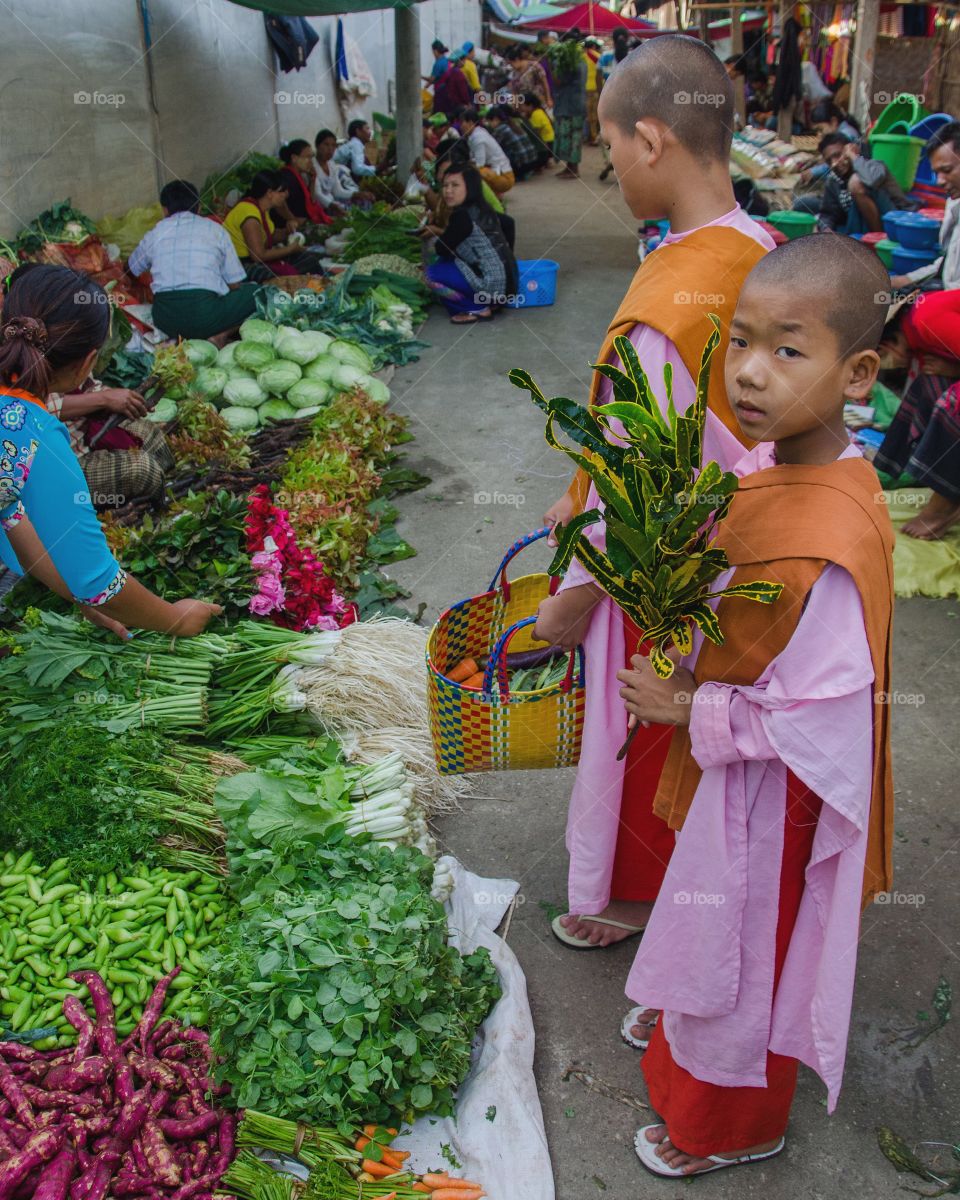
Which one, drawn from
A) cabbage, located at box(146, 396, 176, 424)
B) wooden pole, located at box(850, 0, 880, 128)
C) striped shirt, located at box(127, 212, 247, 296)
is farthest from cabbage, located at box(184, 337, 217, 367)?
wooden pole, located at box(850, 0, 880, 128)

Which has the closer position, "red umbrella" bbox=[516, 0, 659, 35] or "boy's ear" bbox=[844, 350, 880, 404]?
"boy's ear" bbox=[844, 350, 880, 404]

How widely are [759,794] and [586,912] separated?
934 mm

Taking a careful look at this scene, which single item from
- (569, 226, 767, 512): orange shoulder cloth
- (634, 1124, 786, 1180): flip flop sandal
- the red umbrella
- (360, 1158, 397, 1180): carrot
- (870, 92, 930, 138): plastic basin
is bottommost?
(634, 1124, 786, 1180): flip flop sandal

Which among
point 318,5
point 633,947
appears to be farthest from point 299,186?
point 633,947

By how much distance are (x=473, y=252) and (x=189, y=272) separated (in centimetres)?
258

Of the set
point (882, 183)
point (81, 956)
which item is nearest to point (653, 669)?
point (81, 956)

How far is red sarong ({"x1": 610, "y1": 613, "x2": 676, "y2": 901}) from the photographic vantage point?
2.39 m

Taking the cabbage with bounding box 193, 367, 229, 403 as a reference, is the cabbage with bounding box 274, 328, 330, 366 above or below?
above

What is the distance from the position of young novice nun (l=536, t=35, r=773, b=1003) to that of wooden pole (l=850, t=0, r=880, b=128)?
1119cm

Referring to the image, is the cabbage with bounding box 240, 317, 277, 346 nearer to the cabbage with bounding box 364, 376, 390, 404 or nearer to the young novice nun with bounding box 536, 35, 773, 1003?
the cabbage with bounding box 364, 376, 390, 404

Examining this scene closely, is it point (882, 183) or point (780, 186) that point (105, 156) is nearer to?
point (882, 183)

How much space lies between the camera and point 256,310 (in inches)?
288

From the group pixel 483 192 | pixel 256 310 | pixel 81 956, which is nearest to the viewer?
pixel 81 956

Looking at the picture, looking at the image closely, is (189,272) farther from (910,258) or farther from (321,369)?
(910,258)
